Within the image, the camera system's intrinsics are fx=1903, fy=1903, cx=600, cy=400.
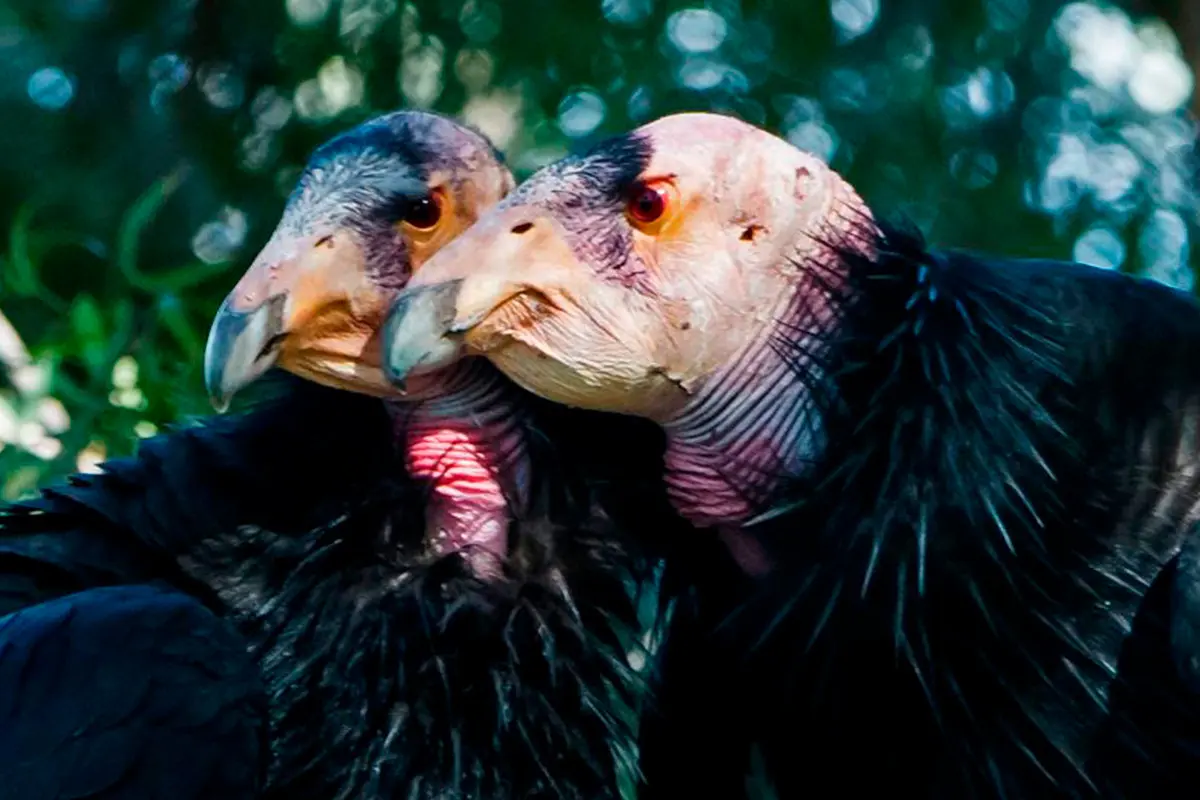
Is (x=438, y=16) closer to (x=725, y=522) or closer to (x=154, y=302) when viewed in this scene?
(x=154, y=302)

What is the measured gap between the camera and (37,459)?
153 inches

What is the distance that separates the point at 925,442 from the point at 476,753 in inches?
31.8

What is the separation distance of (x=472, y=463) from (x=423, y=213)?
0.40 m

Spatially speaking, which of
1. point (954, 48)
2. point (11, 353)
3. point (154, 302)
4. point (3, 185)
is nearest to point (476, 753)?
point (11, 353)

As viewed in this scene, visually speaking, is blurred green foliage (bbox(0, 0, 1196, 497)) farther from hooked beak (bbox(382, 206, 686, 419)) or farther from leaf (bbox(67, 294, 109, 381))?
hooked beak (bbox(382, 206, 686, 419))

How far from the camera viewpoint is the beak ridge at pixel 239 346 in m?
2.54

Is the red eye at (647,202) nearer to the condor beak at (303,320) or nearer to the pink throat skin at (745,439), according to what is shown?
the pink throat skin at (745,439)

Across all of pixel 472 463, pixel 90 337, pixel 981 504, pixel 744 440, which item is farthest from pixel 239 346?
pixel 90 337

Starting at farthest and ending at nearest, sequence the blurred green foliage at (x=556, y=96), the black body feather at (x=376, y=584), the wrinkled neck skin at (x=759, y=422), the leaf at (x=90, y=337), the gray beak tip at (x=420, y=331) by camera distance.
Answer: the blurred green foliage at (x=556, y=96), the leaf at (x=90, y=337), the black body feather at (x=376, y=584), the wrinkled neck skin at (x=759, y=422), the gray beak tip at (x=420, y=331)

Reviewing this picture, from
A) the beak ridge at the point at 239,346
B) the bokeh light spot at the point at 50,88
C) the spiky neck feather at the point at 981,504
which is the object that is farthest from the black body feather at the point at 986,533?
the bokeh light spot at the point at 50,88

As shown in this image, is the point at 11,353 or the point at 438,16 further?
the point at 438,16

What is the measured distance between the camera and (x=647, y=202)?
2.65 meters

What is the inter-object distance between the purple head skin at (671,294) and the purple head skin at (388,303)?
0.56ft

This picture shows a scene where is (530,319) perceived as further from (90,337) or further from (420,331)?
(90,337)
